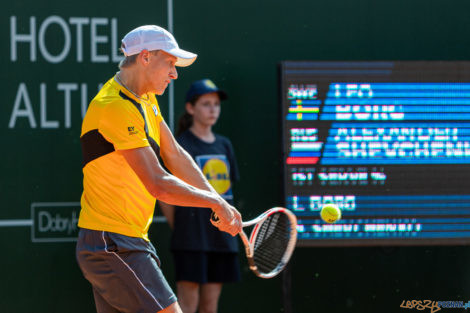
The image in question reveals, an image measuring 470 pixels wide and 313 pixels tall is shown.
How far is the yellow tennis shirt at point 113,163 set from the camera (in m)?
2.65

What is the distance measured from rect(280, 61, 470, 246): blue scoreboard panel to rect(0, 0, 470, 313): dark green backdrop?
0.40m

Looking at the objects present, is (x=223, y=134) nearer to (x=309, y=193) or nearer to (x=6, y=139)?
(x=309, y=193)

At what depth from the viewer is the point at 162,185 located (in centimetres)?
264

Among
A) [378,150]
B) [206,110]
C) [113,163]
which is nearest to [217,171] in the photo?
[206,110]

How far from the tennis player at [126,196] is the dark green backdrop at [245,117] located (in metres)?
2.19

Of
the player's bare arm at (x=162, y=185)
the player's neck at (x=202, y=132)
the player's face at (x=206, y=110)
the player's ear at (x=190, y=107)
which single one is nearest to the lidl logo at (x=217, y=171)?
the player's neck at (x=202, y=132)

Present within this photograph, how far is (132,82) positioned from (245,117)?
7.68 feet

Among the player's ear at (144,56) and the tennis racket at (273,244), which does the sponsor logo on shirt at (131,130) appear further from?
the tennis racket at (273,244)

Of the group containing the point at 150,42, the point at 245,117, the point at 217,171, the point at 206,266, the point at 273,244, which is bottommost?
the point at 206,266

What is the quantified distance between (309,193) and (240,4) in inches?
58.9

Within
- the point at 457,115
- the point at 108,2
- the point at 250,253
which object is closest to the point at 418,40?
the point at 457,115

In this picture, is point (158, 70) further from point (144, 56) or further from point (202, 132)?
point (202, 132)

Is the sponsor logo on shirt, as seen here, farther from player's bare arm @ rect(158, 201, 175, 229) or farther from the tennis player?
player's bare arm @ rect(158, 201, 175, 229)

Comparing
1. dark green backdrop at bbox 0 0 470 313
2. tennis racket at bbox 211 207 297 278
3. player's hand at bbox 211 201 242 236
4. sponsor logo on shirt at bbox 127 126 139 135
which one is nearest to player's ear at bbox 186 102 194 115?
dark green backdrop at bbox 0 0 470 313
